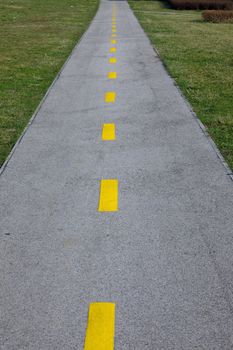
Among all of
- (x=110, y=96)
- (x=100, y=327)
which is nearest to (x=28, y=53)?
(x=110, y=96)

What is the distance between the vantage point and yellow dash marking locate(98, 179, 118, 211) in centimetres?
631

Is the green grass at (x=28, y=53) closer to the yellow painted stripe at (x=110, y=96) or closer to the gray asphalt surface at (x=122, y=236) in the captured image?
the gray asphalt surface at (x=122, y=236)

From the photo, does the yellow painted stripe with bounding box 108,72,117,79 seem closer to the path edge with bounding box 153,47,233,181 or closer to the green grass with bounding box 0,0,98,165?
the green grass with bounding box 0,0,98,165

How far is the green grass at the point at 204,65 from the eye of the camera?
979cm

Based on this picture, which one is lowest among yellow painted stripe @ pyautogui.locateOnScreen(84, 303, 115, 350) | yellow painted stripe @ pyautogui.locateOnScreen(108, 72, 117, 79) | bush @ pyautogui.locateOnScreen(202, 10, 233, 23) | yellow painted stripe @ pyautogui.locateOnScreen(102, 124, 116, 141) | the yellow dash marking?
bush @ pyautogui.locateOnScreen(202, 10, 233, 23)

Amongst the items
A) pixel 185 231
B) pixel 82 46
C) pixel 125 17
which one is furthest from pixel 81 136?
pixel 125 17

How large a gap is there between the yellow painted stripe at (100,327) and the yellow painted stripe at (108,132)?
199 inches

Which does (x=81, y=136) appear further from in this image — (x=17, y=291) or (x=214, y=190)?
(x=17, y=291)

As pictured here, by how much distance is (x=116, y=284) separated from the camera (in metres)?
4.70

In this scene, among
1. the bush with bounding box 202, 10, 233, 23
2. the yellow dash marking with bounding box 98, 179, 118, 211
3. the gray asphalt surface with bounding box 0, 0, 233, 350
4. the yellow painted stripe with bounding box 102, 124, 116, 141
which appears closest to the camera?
the gray asphalt surface with bounding box 0, 0, 233, 350

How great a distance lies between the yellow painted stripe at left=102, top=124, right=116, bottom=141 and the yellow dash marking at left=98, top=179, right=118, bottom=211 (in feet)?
6.73

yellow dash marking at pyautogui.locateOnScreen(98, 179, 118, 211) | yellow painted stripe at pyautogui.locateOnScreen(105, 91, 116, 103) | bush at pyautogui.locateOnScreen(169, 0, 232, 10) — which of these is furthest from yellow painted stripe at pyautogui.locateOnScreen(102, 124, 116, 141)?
bush at pyautogui.locateOnScreen(169, 0, 232, 10)

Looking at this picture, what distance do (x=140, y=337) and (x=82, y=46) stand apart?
735 inches

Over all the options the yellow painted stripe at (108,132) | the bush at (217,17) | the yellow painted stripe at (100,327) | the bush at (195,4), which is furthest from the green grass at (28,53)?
the bush at (195,4)
